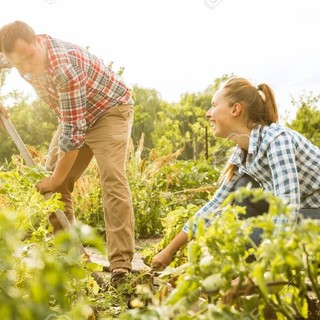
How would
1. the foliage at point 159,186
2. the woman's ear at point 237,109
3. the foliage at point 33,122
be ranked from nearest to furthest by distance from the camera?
1. the woman's ear at point 237,109
2. the foliage at point 159,186
3. the foliage at point 33,122

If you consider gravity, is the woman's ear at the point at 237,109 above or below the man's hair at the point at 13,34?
below

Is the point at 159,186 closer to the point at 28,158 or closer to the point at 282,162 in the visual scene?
the point at 28,158

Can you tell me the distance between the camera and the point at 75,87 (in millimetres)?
3123

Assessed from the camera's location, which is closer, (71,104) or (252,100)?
(252,100)

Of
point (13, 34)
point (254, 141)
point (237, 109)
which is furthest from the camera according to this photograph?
point (13, 34)

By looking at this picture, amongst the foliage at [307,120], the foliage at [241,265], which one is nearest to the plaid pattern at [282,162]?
the foliage at [241,265]

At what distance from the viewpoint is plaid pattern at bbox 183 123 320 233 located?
2.20m

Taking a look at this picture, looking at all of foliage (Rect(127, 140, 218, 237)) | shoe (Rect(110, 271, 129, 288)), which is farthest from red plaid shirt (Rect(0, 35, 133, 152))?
foliage (Rect(127, 140, 218, 237))

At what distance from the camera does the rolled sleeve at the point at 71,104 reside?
311 cm

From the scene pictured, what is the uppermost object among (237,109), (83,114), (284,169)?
(237,109)

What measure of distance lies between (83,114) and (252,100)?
1086 millimetres

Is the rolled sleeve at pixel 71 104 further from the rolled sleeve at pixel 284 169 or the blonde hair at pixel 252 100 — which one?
the rolled sleeve at pixel 284 169

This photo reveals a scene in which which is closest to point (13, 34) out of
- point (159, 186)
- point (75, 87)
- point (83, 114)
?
point (75, 87)

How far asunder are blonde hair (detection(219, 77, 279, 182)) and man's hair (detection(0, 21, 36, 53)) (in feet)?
3.74
